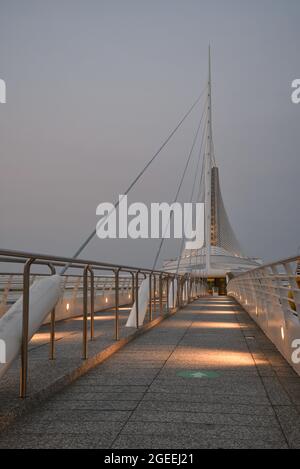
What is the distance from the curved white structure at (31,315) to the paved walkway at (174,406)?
47 cm

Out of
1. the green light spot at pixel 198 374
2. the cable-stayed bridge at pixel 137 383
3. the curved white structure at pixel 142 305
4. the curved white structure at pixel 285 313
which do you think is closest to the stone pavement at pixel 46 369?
the cable-stayed bridge at pixel 137 383

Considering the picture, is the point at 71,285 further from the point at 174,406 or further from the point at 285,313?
the point at 174,406

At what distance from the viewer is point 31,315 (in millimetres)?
3938

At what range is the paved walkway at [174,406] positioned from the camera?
3104mm

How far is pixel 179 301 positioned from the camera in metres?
17.9

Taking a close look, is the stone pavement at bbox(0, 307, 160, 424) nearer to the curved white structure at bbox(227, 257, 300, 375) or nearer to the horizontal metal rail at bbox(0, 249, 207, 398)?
the horizontal metal rail at bbox(0, 249, 207, 398)

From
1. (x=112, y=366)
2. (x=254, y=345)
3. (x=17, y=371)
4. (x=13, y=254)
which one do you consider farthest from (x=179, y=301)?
(x=13, y=254)

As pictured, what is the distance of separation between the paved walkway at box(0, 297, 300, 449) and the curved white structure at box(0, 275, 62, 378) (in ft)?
1.54

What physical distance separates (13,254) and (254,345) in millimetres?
4924

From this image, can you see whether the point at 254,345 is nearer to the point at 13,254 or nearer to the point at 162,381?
the point at 162,381

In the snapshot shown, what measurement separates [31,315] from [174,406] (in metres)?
1.25

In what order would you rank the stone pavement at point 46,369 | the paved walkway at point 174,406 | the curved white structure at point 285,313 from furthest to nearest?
the curved white structure at point 285,313 < the stone pavement at point 46,369 < the paved walkway at point 174,406

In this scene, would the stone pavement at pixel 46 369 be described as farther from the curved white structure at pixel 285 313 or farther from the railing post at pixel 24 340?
the curved white structure at pixel 285 313

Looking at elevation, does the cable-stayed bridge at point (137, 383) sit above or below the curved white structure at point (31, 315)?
below
